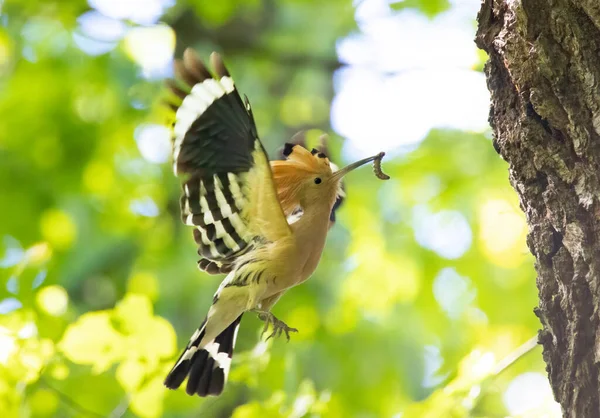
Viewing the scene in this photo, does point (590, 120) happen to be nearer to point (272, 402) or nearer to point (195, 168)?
point (195, 168)

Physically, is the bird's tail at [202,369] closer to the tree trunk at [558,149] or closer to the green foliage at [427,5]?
the tree trunk at [558,149]

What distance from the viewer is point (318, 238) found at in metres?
2.24

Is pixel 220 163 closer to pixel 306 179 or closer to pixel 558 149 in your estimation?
pixel 306 179

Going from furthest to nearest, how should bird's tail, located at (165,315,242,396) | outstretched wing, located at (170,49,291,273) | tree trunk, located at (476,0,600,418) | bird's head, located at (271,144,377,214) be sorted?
bird's tail, located at (165,315,242,396), bird's head, located at (271,144,377,214), outstretched wing, located at (170,49,291,273), tree trunk, located at (476,0,600,418)

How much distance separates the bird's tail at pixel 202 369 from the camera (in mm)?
2598

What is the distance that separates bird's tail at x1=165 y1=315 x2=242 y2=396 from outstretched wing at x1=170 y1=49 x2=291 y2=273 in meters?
0.62

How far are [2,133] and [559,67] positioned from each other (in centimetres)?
446

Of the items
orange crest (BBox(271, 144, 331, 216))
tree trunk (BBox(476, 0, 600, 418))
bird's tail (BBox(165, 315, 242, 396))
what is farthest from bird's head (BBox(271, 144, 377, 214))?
tree trunk (BBox(476, 0, 600, 418))

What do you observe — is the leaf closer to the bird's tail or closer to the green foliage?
the bird's tail

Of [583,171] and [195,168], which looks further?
[195,168]

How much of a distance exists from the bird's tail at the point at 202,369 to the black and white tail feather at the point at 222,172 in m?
0.47

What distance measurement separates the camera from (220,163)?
6.57ft

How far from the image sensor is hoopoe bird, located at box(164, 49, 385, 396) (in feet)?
6.35

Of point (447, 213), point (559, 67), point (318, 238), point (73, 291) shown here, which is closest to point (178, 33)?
point (73, 291)
